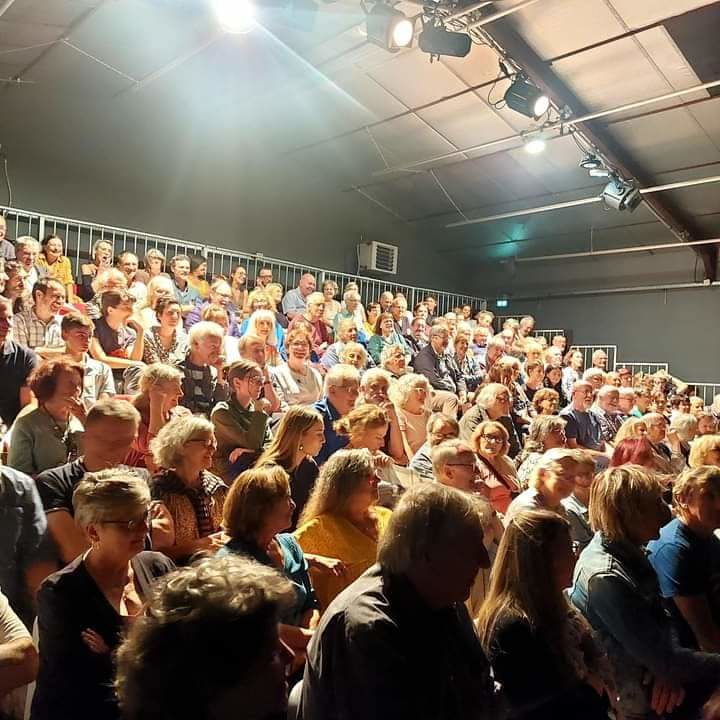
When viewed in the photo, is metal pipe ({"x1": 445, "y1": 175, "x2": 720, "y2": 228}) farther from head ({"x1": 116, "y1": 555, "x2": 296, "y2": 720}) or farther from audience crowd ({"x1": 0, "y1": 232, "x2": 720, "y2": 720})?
head ({"x1": 116, "y1": 555, "x2": 296, "y2": 720})

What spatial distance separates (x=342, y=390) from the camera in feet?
11.6

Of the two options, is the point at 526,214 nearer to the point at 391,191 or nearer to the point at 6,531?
the point at 391,191

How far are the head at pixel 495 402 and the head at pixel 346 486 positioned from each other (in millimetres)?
2225

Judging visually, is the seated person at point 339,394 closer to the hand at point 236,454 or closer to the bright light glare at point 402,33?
the hand at point 236,454

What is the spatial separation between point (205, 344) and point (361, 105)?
18.8ft

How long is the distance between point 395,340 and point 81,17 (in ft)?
14.2

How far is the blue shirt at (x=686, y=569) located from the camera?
210cm

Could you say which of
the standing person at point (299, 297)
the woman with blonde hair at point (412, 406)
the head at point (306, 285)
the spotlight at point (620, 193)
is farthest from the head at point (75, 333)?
the spotlight at point (620, 193)

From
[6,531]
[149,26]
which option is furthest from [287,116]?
[6,531]

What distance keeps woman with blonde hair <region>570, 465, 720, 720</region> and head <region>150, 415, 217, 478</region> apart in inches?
47.9

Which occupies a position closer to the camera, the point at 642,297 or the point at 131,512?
the point at 131,512

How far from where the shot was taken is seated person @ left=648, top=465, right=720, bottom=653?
2070mm

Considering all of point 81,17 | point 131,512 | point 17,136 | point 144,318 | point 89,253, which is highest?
point 81,17

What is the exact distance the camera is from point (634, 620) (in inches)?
69.5
